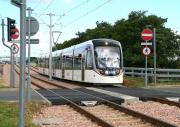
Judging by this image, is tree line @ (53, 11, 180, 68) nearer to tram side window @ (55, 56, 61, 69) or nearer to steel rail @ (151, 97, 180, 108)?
tram side window @ (55, 56, 61, 69)

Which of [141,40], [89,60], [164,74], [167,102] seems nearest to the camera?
[167,102]

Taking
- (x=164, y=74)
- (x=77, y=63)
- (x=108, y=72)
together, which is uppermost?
(x=77, y=63)

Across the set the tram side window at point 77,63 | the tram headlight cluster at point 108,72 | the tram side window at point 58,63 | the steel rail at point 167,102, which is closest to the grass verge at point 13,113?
the steel rail at point 167,102

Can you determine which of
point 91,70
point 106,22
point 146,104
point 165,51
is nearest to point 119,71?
point 91,70

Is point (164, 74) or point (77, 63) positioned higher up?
point (77, 63)

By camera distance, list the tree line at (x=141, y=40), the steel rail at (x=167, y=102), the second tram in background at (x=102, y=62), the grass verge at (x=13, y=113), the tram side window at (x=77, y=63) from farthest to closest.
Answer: the tree line at (x=141, y=40)
the tram side window at (x=77, y=63)
the second tram in background at (x=102, y=62)
the steel rail at (x=167, y=102)
the grass verge at (x=13, y=113)

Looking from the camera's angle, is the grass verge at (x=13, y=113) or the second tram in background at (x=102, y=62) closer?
the grass verge at (x=13, y=113)

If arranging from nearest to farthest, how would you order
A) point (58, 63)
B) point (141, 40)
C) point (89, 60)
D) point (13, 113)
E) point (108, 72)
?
1. point (13, 113)
2. point (108, 72)
3. point (89, 60)
4. point (58, 63)
5. point (141, 40)

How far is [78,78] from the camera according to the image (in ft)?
136

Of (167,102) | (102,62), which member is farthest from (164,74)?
(167,102)

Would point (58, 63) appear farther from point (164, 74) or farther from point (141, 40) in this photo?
point (141, 40)

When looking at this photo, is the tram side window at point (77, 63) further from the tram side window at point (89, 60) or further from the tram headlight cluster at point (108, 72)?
the tram headlight cluster at point (108, 72)

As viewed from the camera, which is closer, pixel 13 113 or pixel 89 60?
pixel 13 113

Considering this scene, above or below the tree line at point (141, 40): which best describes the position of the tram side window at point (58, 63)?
below
